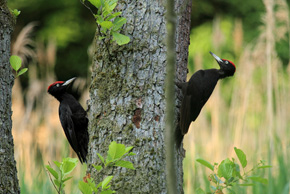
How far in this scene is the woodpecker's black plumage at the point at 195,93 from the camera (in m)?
2.36

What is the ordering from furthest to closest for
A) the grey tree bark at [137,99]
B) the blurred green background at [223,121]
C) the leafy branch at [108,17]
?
the blurred green background at [223,121] < the grey tree bark at [137,99] < the leafy branch at [108,17]

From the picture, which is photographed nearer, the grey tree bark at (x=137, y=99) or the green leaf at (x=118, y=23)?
the green leaf at (x=118, y=23)

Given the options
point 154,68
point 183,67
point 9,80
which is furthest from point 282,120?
point 9,80

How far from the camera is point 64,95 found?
3.71 metres

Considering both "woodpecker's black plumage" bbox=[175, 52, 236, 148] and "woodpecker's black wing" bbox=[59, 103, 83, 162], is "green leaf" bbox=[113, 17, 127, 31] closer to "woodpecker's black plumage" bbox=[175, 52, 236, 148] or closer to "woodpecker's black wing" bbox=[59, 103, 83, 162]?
"woodpecker's black plumage" bbox=[175, 52, 236, 148]

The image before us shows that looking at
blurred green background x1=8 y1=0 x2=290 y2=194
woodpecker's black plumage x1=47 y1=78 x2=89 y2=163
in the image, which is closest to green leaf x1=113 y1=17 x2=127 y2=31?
blurred green background x1=8 y1=0 x2=290 y2=194

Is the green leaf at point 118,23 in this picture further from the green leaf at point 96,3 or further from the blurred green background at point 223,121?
the blurred green background at point 223,121

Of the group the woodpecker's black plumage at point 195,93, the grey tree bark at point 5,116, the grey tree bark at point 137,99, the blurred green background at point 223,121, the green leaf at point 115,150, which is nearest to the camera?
the green leaf at point 115,150

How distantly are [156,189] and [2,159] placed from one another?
2.51 ft

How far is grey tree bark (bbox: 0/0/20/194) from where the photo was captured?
188cm

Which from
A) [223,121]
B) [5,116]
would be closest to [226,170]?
[5,116]

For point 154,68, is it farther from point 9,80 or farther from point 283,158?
point 283,158

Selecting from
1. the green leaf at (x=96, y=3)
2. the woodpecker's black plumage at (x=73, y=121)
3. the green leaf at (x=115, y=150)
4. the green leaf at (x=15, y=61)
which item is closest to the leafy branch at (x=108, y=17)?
the green leaf at (x=96, y=3)

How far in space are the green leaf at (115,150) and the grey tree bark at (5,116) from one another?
0.58m
